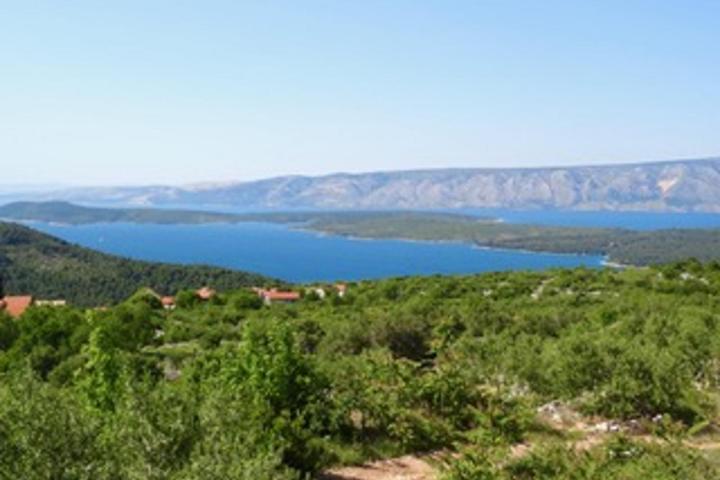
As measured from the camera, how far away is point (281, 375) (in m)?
13.4

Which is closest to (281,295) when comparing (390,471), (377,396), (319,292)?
(319,292)

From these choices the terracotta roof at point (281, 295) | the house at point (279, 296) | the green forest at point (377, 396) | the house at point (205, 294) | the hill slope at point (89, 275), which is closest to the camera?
the green forest at point (377, 396)

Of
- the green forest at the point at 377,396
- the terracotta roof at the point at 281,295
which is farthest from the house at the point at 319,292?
the green forest at the point at 377,396

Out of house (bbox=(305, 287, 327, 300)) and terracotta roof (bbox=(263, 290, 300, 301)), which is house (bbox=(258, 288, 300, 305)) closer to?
terracotta roof (bbox=(263, 290, 300, 301))

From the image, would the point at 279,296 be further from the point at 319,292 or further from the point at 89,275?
the point at 89,275

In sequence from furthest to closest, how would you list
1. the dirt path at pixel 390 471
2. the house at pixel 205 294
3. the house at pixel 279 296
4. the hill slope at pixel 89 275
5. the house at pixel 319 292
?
the hill slope at pixel 89 275, the house at pixel 279 296, the house at pixel 319 292, the house at pixel 205 294, the dirt path at pixel 390 471

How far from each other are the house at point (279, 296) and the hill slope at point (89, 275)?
109 feet

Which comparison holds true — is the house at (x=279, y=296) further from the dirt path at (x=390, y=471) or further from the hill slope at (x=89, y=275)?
the dirt path at (x=390, y=471)

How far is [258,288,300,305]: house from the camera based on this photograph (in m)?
48.5

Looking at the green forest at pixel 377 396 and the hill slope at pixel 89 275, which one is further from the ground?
the green forest at pixel 377 396

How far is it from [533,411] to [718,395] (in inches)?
170

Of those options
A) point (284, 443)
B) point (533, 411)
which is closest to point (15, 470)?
point (284, 443)

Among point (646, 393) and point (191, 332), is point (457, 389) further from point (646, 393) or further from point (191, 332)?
point (191, 332)

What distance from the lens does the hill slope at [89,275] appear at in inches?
3381
